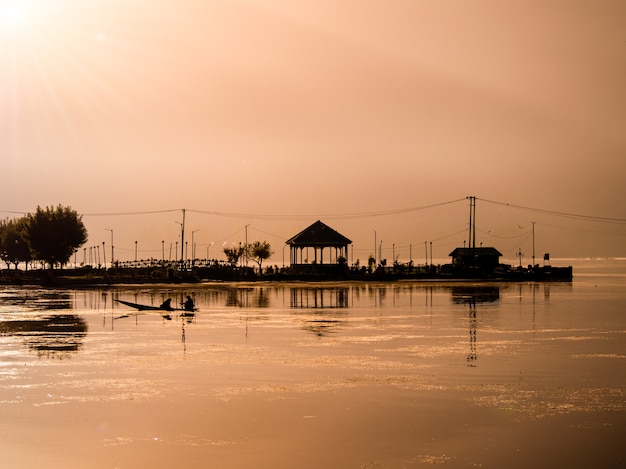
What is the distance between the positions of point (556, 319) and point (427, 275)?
8209 cm

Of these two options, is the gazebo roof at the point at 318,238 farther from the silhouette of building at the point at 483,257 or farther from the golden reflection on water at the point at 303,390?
the golden reflection on water at the point at 303,390

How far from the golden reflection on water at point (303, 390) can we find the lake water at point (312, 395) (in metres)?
0.07

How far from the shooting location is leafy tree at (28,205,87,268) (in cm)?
13400

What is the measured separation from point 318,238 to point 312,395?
104303 mm

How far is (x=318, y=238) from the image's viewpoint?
5128 inches

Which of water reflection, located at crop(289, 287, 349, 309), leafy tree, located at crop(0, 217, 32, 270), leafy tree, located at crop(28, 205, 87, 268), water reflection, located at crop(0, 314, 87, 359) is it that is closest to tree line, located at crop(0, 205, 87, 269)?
leafy tree, located at crop(28, 205, 87, 268)

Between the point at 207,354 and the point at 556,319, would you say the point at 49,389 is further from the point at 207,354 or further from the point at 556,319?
the point at 556,319

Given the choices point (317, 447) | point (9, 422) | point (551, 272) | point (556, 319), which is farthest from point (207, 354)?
point (551, 272)

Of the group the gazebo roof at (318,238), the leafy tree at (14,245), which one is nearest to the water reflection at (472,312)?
the gazebo roof at (318,238)

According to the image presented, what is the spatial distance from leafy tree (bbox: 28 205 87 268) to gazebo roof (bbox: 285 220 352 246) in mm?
36581

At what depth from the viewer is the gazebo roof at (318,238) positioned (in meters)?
130

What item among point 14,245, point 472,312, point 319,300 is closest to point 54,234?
point 14,245

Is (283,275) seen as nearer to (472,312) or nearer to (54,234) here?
(54,234)

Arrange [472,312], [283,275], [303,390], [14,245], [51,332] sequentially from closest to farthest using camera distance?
1. [303,390]
2. [51,332]
3. [472,312]
4. [283,275]
5. [14,245]
